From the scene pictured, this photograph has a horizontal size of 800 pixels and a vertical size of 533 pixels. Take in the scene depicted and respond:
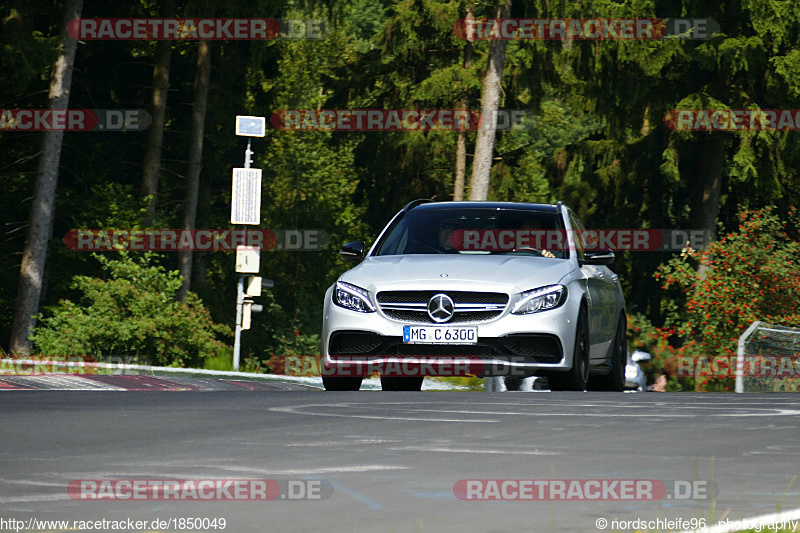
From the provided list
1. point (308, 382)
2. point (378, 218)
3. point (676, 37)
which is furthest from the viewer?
point (378, 218)

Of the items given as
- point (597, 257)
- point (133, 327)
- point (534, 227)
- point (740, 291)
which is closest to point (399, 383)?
point (534, 227)

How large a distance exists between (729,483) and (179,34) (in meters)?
35.0

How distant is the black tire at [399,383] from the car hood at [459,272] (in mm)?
1687

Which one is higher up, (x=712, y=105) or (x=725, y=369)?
(x=712, y=105)

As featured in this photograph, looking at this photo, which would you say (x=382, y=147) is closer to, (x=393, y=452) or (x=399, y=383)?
(x=399, y=383)

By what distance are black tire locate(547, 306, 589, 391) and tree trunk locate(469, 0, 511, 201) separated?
21.6 meters

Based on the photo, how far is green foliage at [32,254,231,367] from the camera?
31.8 metres

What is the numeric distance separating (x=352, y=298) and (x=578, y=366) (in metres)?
2.06

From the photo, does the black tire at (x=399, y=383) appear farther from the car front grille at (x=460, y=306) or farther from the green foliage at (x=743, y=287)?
the green foliage at (x=743, y=287)

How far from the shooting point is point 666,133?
44.2m

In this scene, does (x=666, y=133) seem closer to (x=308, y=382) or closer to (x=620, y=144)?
(x=620, y=144)

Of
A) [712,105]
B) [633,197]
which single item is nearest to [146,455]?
[712,105]

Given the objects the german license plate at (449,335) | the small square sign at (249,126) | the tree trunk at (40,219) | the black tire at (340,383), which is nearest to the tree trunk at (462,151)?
the small square sign at (249,126)

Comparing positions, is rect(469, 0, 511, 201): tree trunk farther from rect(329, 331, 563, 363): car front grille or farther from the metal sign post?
rect(329, 331, 563, 363): car front grille
